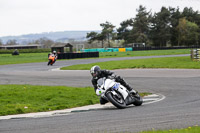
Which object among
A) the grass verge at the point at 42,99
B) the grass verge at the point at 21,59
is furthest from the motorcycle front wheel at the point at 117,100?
the grass verge at the point at 21,59

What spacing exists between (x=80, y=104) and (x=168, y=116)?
15.1ft

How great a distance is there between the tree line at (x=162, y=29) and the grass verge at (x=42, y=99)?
85.1m

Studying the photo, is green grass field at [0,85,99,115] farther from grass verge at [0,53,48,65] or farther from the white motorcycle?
grass verge at [0,53,48,65]

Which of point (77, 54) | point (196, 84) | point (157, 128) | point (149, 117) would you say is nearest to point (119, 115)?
point (149, 117)

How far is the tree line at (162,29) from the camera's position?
97.4 m

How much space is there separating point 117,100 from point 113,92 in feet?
1.00

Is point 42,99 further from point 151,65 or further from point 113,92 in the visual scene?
point 151,65

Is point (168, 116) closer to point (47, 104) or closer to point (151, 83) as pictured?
point (47, 104)

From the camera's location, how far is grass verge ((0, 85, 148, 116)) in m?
11.7

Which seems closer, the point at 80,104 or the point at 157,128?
the point at 157,128

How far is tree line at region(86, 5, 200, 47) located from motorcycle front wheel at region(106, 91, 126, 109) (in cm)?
8849

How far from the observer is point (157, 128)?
7.23 meters

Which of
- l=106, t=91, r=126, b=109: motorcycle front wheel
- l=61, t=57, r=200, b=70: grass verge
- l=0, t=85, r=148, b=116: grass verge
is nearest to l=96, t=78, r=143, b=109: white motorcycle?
l=106, t=91, r=126, b=109: motorcycle front wheel

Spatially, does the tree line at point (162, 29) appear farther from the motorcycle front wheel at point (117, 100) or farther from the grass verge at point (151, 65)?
the motorcycle front wheel at point (117, 100)
